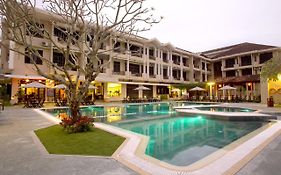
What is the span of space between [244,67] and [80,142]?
41.1 meters

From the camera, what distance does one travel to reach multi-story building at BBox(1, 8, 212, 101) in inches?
897

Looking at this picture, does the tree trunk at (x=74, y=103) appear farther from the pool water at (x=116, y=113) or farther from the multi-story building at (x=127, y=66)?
the multi-story building at (x=127, y=66)

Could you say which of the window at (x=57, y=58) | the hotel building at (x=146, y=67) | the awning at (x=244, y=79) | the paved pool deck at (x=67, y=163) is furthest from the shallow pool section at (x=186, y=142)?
the window at (x=57, y=58)

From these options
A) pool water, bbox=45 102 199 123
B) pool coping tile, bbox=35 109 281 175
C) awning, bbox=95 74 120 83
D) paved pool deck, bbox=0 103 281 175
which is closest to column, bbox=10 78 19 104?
pool water, bbox=45 102 199 123

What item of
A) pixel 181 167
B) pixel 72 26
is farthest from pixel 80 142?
pixel 72 26

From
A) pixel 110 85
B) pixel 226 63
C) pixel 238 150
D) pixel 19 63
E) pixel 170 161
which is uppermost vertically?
pixel 226 63

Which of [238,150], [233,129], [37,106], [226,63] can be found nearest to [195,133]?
[233,129]

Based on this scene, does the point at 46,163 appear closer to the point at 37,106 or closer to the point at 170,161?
the point at 170,161

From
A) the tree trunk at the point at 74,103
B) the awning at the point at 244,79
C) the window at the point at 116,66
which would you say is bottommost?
the tree trunk at the point at 74,103

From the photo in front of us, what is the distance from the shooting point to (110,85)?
31219 mm

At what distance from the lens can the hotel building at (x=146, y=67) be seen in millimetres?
23205

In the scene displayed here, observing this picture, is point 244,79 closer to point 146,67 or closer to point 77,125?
point 146,67

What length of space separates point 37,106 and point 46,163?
16541 mm

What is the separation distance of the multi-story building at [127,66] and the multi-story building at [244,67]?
3.78 m
